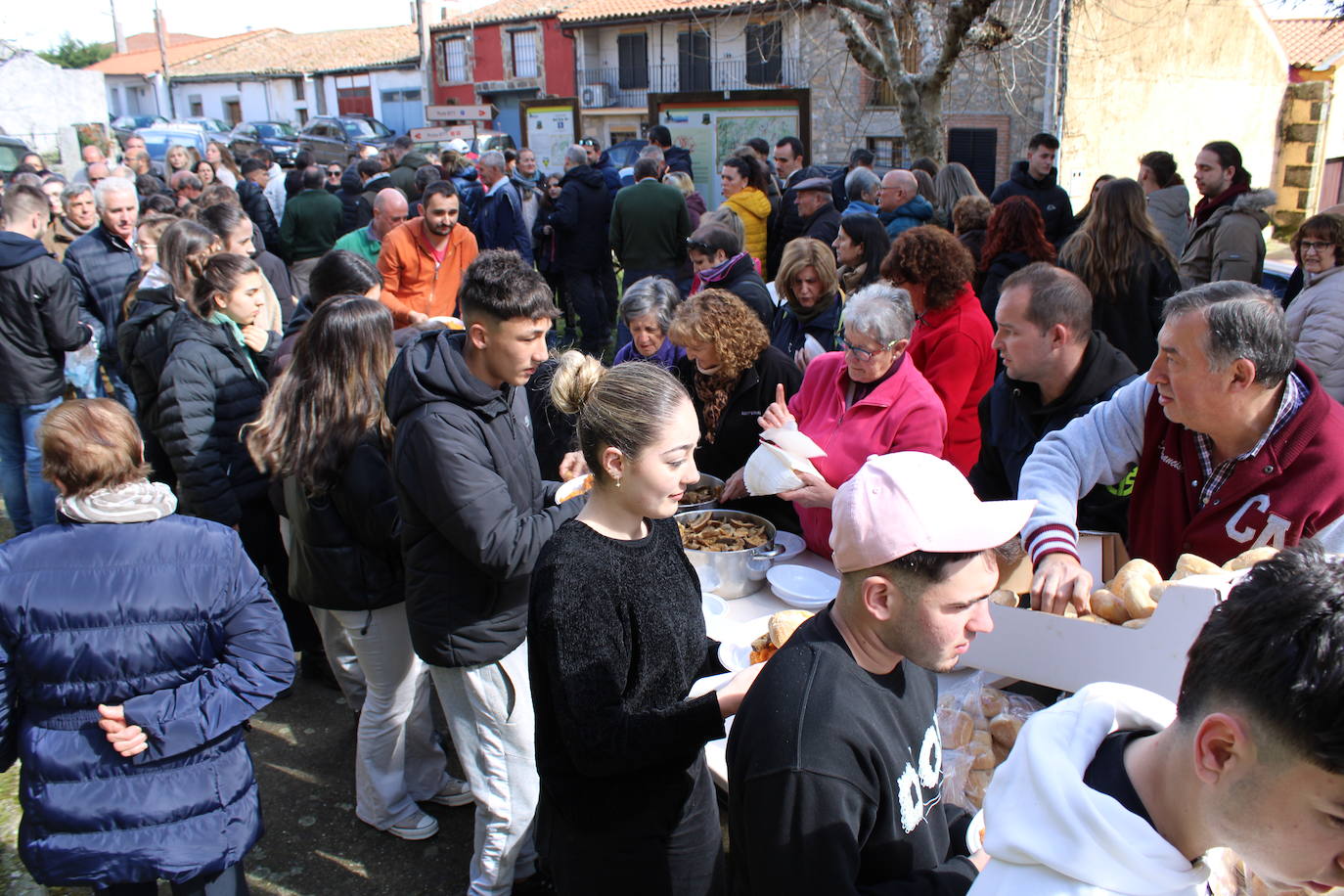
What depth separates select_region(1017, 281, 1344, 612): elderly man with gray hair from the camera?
2070 mm

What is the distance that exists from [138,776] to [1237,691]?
2385mm

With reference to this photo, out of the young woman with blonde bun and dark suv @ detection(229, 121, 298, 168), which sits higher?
dark suv @ detection(229, 121, 298, 168)

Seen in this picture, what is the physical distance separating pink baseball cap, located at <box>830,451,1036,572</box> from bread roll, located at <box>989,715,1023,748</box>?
871mm

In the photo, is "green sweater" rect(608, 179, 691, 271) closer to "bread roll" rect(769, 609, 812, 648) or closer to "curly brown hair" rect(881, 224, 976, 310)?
"curly brown hair" rect(881, 224, 976, 310)

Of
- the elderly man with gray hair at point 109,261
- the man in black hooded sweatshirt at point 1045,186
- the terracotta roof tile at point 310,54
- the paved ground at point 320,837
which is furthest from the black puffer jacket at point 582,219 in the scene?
the terracotta roof tile at point 310,54

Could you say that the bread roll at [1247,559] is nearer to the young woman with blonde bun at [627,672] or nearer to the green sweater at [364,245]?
the young woman with blonde bun at [627,672]

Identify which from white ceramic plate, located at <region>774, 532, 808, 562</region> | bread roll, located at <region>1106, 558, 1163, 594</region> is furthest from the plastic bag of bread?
white ceramic plate, located at <region>774, 532, 808, 562</region>

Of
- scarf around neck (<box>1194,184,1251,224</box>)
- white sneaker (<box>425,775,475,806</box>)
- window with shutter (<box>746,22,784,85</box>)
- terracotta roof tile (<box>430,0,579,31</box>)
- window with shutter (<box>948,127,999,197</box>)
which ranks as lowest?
white sneaker (<box>425,775,475,806</box>)

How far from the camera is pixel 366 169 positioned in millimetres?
9914

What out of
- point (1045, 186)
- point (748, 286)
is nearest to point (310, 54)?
point (1045, 186)

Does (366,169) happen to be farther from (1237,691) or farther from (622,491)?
(1237,691)

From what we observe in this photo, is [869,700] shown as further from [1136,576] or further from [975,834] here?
[1136,576]

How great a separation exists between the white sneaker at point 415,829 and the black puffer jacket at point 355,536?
85 cm

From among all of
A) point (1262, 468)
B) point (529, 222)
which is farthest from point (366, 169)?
point (1262, 468)
